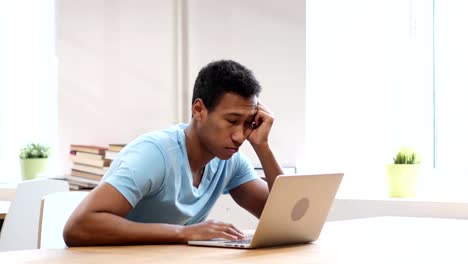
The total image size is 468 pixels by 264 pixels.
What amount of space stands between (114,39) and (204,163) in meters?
2.23

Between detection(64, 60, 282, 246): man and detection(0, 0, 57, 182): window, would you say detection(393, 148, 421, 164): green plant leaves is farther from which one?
detection(0, 0, 57, 182): window

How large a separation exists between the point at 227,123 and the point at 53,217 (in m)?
0.63

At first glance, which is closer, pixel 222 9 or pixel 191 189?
pixel 191 189

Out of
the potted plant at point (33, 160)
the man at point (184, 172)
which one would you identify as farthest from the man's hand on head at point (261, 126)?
the potted plant at point (33, 160)

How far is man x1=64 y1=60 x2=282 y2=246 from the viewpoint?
245 cm

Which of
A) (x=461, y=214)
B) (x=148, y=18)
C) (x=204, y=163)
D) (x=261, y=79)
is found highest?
(x=148, y=18)

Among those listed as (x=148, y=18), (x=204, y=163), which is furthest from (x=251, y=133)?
(x=148, y=18)

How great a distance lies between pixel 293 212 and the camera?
7.93ft

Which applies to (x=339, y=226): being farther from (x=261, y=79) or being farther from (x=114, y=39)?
(x=114, y=39)

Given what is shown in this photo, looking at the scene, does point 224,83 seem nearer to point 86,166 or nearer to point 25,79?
point 86,166

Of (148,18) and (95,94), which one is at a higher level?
(148,18)

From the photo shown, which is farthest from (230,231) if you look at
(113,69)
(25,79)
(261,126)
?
(25,79)

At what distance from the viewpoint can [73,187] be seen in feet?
16.1

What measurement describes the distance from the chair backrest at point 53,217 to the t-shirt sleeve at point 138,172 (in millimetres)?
256
